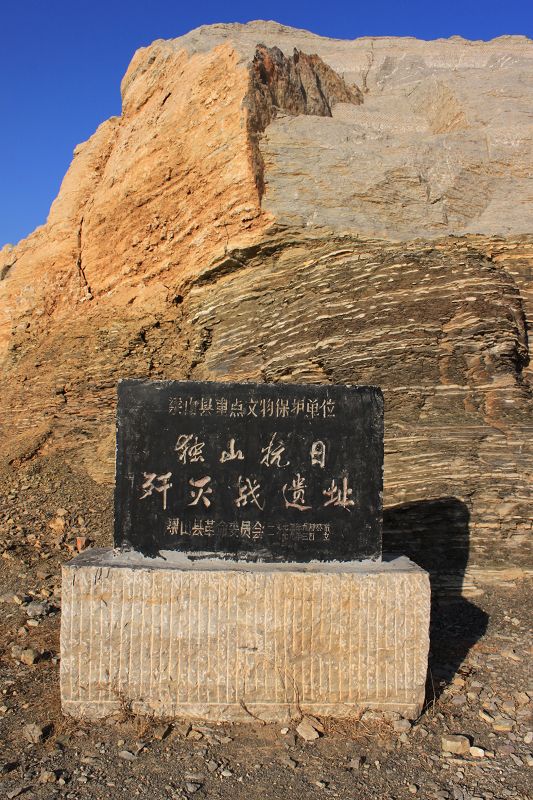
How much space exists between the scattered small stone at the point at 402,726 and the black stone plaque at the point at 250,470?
124cm

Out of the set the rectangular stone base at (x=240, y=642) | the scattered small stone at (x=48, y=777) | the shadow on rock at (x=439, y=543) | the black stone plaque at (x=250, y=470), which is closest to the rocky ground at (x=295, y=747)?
the scattered small stone at (x=48, y=777)

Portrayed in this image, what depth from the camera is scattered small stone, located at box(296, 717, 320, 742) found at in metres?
4.57

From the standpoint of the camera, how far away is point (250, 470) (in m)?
5.24

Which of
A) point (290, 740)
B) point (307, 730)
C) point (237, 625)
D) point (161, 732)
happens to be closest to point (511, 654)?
point (307, 730)

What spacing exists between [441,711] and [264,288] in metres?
6.65

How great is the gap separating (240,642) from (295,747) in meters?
0.82

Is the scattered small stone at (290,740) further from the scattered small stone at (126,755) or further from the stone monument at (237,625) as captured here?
the scattered small stone at (126,755)

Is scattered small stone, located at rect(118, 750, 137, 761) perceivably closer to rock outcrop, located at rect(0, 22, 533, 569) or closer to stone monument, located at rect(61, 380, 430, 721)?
stone monument, located at rect(61, 380, 430, 721)

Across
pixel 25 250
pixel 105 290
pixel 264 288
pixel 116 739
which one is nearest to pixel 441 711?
pixel 116 739

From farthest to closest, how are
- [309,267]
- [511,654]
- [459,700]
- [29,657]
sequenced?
[309,267]
[511,654]
[29,657]
[459,700]

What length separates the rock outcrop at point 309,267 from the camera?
8367 millimetres

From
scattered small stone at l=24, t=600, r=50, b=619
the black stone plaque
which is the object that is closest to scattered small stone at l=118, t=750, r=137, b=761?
the black stone plaque

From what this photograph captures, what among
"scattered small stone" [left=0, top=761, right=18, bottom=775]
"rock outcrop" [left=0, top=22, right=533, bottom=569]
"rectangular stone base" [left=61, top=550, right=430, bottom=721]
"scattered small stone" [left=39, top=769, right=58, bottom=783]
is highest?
"rock outcrop" [left=0, top=22, right=533, bottom=569]

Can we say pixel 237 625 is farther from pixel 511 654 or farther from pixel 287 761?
pixel 511 654
